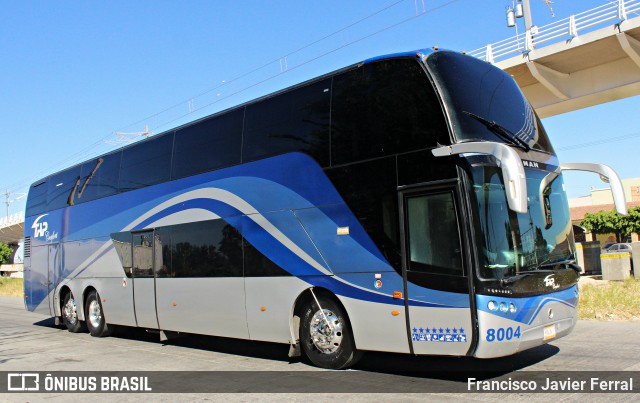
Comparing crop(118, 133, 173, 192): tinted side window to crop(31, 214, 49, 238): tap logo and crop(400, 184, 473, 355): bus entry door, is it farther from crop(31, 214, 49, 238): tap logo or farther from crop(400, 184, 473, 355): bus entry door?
crop(400, 184, 473, 355): bus entry door

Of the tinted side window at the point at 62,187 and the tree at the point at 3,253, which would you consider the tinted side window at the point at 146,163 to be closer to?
the tinted side window at the point at 62,187

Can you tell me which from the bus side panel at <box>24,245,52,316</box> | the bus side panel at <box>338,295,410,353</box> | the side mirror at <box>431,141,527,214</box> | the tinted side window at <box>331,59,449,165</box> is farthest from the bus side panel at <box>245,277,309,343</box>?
the bus side panel at <box>24,245,52,316</box>

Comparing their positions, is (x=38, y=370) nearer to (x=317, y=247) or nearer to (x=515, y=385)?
(x=317, y=247)

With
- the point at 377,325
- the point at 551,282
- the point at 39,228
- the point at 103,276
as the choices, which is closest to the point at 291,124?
the point at 377,325

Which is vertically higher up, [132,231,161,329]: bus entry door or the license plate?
[132,231,161,329]: bus entry door

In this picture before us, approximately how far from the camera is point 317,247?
8.56 metres

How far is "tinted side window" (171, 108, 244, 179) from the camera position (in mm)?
10422

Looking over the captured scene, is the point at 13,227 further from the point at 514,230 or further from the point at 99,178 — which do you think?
the point at 514,230

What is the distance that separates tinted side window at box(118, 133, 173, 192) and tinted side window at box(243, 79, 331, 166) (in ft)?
9.16

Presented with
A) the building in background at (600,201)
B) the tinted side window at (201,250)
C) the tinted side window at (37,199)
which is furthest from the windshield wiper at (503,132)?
the building in background at (600,201)

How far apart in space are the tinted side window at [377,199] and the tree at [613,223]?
4998 centimetres

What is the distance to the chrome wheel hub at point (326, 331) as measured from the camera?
8.31 metres

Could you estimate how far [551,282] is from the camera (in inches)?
283

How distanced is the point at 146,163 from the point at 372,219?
6837mm
